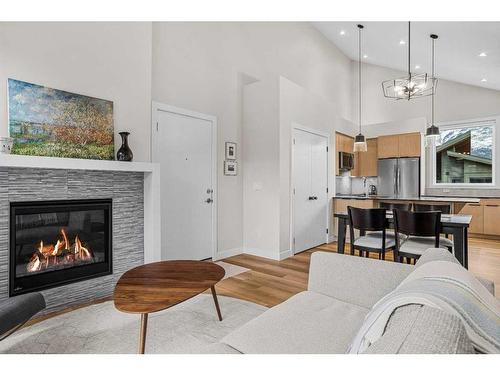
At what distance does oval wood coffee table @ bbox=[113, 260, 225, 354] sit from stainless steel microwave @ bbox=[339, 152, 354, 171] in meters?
4.27

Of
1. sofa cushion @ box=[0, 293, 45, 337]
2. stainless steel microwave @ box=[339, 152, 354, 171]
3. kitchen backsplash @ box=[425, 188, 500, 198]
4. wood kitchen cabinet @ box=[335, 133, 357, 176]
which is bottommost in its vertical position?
sofa cushion @ box=[0, 293, 45, 337]

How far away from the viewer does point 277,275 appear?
342 cm

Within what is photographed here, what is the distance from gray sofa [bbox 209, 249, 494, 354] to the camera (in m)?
0.56

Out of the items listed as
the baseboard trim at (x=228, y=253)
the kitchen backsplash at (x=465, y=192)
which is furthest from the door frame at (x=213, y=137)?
the kitchen backsplash at (x=465, y=192)

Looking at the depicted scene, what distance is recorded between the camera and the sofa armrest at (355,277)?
1.53 metres

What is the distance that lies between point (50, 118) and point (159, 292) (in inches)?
70.1

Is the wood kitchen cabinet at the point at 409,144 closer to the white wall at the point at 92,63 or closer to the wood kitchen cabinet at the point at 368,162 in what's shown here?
the wood kitchen cabinet at the point at 368,162

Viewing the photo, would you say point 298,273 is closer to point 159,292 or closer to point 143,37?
point 159,292

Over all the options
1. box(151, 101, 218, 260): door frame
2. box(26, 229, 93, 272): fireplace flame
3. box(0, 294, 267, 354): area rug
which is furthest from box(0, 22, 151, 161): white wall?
box(0, 294, 267, 354): area rug

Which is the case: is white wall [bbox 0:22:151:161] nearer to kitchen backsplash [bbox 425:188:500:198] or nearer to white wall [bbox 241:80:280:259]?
white wall [bbox 241:80:280:259]

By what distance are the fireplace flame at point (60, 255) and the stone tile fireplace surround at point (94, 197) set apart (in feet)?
0.63

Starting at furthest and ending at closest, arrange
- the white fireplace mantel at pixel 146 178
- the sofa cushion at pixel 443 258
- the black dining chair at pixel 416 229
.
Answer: the black dining chair at pixel 416 229 < the white fireplace mantel at pixel 146 178 < the sofa cushion at pixel 443 258

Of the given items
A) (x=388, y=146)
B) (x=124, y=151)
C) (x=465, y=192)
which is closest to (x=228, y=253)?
(x=124, y=151)
